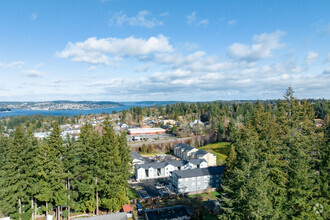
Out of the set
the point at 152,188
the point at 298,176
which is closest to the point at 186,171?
the point at 152,188

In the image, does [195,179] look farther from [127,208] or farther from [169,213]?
[127,208]

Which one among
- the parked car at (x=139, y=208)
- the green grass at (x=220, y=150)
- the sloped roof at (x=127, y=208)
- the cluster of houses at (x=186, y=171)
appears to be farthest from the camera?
the green grass at (x=220, y=150)

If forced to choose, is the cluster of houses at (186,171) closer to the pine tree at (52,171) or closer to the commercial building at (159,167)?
the commercial building at (159,167)

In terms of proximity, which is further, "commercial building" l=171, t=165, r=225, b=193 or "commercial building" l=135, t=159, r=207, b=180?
"commercial building" l=135, t=159, r=207, b=180

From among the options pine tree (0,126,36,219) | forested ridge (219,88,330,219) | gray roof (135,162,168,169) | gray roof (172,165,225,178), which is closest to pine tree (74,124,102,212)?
pine tree (0,126,36,219)

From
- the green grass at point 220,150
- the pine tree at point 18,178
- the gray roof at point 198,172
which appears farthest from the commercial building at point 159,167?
the pine tree at point 18,178

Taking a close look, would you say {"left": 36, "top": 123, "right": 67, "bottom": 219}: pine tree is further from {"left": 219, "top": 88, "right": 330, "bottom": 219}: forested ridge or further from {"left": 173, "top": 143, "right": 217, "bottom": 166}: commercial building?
{"left": 173, "top": 143, "right": 217, "bottom": 166}: commercial building
